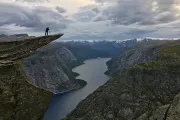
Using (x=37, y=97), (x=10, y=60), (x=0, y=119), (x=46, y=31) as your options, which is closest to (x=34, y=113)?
(x=37, y=97)

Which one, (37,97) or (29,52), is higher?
(29,52)

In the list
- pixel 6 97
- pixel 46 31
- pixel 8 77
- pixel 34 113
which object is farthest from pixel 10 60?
pixel 46 31

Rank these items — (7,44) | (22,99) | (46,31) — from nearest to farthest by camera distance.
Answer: (22,99) → (7,44) → (46,31)

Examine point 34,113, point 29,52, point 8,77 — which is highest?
point 29,52

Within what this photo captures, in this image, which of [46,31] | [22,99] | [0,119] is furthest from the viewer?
[46,31]

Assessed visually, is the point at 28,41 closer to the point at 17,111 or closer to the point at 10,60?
the point at 10,60

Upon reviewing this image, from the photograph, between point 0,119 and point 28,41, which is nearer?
point 0,119
